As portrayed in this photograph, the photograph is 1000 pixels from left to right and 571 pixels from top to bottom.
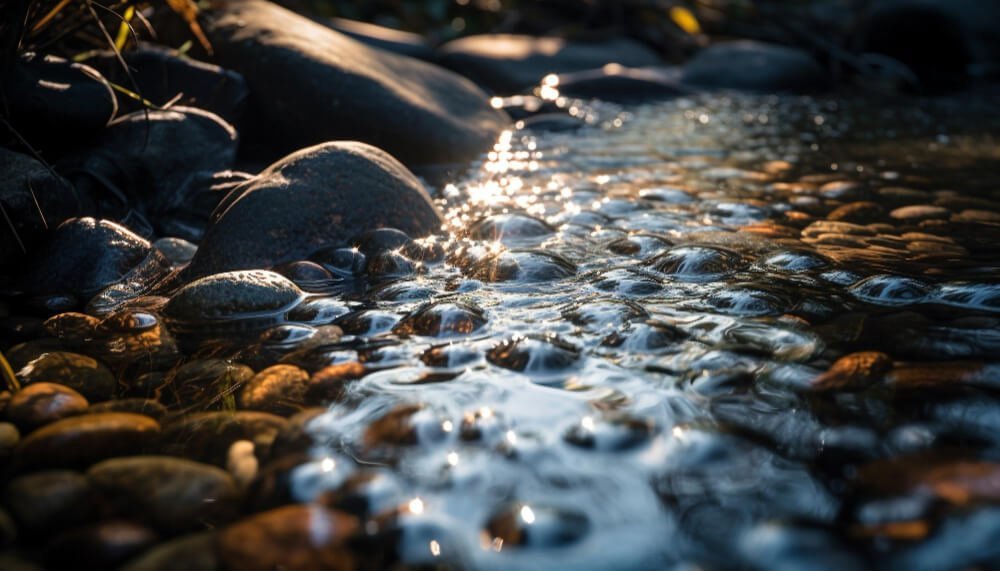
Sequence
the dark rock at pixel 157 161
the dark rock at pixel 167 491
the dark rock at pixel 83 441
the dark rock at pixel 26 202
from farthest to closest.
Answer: the dark rock at pixel 157 161 → the dark rock at pixel 26 202 → the dark rock at pixel 83 441 → the dark rock at pixel 167 491

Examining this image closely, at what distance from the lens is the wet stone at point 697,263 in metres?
2.01

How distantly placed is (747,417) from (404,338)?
2.54ft

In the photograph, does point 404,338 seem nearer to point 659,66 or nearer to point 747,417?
point 747,417

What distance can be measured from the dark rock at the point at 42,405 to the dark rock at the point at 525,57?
17.9 ft

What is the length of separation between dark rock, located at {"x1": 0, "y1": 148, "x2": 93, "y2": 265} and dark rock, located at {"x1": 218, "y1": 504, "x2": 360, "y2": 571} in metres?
1.51

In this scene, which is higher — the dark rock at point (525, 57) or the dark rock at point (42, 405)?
the dark rock at point (525, 57)

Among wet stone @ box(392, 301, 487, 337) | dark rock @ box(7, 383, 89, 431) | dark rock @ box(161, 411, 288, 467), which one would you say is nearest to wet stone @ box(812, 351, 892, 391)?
wet stone @ box(392, 301, 487, 337)

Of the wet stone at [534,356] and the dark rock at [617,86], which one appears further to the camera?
the dark rock at [617,86]

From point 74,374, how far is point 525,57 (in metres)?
6.03

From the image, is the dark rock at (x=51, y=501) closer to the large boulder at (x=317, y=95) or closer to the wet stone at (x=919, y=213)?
the wet stone at (x=919, y=213)

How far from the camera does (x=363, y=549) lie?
999 mm

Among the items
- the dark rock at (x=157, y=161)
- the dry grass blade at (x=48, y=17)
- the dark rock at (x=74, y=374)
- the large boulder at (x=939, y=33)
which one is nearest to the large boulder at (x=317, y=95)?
the dark rock at (x=157, y=161)

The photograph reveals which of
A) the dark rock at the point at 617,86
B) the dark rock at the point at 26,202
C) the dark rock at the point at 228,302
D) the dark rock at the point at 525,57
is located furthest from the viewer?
the dark rock at the point at 525,57

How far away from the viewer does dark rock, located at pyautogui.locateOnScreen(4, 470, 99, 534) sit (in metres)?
1.05
